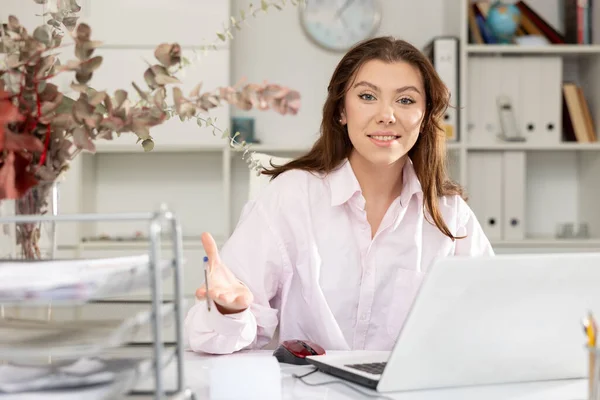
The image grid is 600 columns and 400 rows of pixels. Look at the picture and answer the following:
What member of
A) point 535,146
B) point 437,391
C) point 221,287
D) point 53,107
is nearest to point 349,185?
point 221,287

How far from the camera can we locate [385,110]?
174 cm

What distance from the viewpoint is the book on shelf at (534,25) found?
11.2 feet

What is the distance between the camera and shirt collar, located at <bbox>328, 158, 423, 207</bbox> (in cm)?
175

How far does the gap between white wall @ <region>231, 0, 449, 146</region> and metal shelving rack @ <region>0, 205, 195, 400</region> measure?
9.01ft

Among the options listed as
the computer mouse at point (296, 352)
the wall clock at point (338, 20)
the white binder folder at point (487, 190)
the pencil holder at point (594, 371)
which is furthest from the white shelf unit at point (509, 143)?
the pencil holder at point (594, 371)

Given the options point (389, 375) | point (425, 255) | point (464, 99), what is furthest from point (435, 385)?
point (464, 99)

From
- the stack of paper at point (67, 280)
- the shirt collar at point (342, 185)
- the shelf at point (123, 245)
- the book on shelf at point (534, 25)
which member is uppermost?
the book on shelf at point (534, 25)

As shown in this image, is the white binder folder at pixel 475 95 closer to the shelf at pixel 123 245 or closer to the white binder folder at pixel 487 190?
the white binder folder at pixel 487 190

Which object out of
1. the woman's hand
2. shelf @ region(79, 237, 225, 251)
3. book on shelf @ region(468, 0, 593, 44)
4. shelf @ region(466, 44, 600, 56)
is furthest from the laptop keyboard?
book on shelf @ region(468, 0, 593, 44)

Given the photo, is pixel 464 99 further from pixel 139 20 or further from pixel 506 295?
pixel 506 295

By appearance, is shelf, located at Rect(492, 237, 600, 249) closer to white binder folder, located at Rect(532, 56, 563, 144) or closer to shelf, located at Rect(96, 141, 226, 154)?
white binder folder, located at Rect(532, 56, 563, 144)

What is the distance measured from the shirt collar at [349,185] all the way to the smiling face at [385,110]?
0.19 ft

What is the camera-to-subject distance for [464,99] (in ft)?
10.8

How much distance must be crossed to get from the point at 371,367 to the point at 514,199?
7.79ft
